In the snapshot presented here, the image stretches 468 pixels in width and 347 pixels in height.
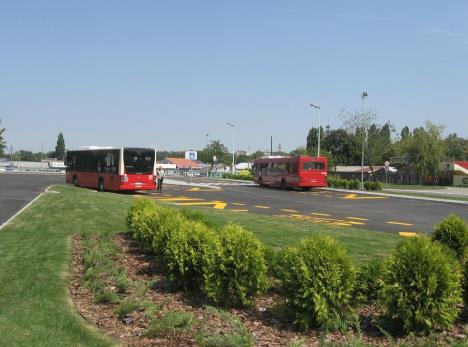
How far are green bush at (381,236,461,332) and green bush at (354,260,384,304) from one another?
49 centimetres

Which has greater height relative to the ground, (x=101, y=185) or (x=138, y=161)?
(x=138, y=161)

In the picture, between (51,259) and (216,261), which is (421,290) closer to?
Answer: (216,261)

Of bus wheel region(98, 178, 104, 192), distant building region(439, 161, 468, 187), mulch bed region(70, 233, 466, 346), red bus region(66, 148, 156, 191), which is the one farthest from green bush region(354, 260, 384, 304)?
distant building region(439, 161, 468, 187)

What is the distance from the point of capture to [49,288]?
6.95m

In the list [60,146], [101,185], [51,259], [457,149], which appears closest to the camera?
[51,259]

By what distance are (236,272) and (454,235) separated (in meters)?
3.27

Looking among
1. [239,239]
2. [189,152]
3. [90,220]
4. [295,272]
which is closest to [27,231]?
[90,220]

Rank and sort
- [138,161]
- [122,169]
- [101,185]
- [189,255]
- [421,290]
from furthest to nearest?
[101,185] → [138,161] → [122,169] → [189,255] → [421,290]

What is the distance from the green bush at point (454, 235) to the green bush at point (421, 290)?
2205 millimetres

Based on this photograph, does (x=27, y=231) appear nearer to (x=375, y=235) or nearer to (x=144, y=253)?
(x=144, y=253)

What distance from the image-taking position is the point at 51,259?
8.86 m

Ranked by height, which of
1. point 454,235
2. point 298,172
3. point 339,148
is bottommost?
point 454,235

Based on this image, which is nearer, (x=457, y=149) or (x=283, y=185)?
(x=283, y=185)

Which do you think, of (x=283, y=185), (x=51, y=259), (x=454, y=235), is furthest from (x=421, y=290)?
(x=283, y=185)
